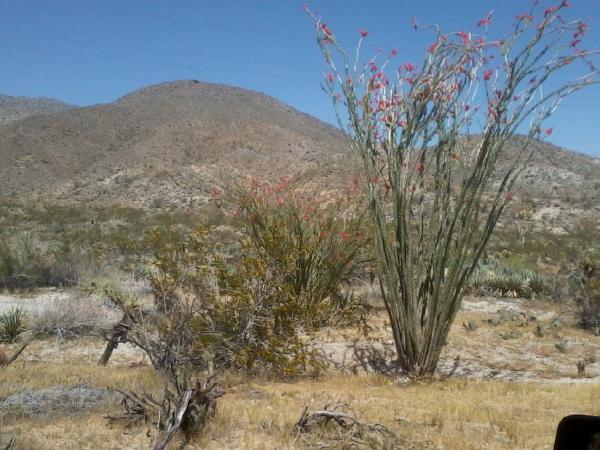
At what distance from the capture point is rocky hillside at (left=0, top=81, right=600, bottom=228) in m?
39.4

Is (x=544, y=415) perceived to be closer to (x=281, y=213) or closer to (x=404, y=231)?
(x=404, y=231)

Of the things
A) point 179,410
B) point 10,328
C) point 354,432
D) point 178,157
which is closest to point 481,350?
point 354,432

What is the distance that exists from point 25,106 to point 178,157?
2143 inches

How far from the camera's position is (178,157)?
52.5 metres

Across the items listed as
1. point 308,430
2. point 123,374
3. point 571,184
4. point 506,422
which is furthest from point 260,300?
point 571,184

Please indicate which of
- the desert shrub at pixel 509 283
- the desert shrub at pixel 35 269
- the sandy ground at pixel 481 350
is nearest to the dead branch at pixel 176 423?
the sandy ground at pixel 481 350

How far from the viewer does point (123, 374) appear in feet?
23.7

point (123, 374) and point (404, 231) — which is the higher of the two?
point (404, 231)

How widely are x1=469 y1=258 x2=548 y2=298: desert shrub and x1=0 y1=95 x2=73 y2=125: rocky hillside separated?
77525 millimetres

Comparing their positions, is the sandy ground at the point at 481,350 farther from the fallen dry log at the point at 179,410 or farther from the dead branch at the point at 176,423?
the dead branch at the point at 176,423

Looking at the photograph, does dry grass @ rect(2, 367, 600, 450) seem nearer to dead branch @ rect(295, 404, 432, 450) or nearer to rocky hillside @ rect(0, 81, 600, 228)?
dead branch @ rect(295, 404, 432, 450)

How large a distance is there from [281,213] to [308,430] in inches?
242

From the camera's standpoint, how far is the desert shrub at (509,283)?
14328 millimetres

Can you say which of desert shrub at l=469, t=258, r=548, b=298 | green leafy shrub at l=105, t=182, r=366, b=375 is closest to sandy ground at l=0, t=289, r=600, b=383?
green leafy shrub at l=105, t=182, r=366, b=375
